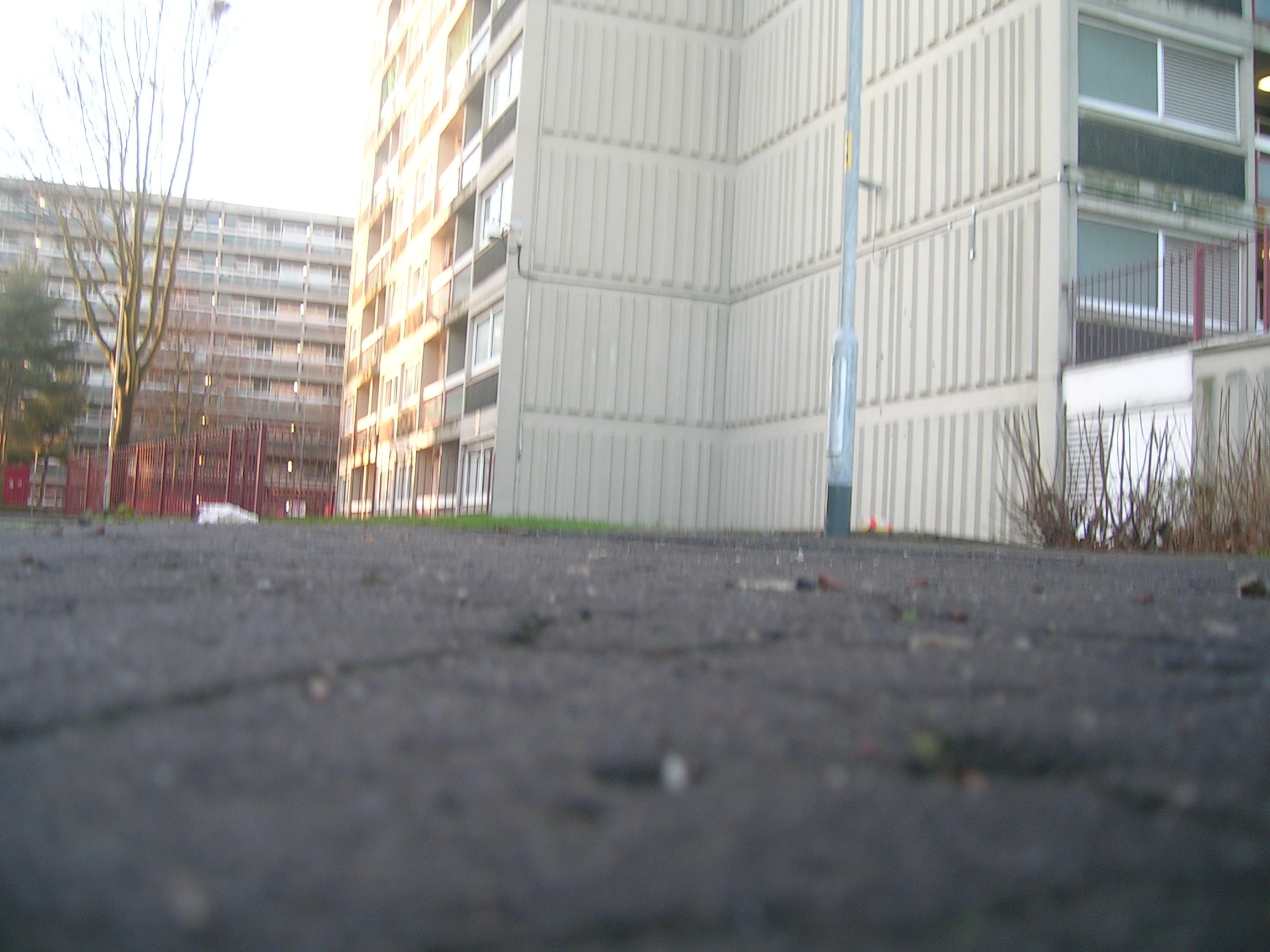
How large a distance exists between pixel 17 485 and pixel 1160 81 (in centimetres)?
5088

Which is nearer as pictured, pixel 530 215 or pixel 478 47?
pixel 530 215

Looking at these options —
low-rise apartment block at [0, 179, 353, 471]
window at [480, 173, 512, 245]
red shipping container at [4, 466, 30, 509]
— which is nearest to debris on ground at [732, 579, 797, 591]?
window at [480, 173, 512, 245]

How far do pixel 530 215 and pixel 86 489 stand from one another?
18304mm

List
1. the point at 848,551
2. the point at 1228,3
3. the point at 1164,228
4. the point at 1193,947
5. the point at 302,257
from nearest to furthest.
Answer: the point at 1193,947, the point at 848,551, the point at 1164,228, the point at 1228,3, the point at 302,257

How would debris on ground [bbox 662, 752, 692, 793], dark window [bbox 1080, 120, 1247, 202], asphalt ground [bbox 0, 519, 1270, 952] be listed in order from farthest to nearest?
dark window [bbox 1080, 120, 1247, 202], debris on ground [bbox 662, 752, 692, 793], asphalt ground [bbox 0, 519, 1270, 952]

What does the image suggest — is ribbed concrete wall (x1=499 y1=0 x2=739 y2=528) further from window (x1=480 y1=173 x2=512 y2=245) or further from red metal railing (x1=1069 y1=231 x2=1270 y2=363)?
red metal railing (x1=1069 y1=231 x2=1270 y2=363)

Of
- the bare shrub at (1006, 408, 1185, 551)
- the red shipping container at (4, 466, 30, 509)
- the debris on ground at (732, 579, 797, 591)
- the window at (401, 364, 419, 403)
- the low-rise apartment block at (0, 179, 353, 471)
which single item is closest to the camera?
the debris on ground at (732, 579, 797, 591)

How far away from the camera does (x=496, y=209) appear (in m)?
25.9

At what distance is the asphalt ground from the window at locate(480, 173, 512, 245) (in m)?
20.6

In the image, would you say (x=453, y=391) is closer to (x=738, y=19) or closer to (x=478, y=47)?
(x=478, y=47)

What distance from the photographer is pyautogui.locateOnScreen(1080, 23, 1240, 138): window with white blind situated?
16.2m

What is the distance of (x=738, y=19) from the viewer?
24.3 meters

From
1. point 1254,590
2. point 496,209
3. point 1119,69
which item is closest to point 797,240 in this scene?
point 1119,69

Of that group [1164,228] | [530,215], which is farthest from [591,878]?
[530,215]
